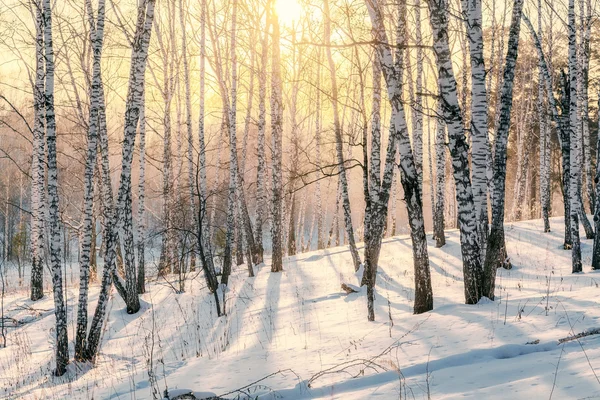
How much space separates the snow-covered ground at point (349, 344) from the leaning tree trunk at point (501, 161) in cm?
48

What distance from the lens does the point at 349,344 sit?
6137 millimetres

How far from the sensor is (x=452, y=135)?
7.12 meters

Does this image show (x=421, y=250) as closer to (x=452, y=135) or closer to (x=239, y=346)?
(x=452, y=135)

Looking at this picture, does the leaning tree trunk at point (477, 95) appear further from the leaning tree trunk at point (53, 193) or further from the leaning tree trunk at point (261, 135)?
the leaning tree trunk at point (261, 135)

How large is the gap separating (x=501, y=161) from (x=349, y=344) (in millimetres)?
5109

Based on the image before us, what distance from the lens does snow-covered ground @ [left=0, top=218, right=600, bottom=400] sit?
4.11 m

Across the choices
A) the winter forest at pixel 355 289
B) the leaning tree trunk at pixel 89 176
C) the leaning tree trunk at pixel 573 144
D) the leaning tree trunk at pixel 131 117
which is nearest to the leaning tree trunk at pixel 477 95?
the winter forest at pixel 355 289

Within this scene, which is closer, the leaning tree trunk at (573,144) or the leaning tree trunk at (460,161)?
the leaning tree trunk at (460,161)

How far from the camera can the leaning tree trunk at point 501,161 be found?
7.27m

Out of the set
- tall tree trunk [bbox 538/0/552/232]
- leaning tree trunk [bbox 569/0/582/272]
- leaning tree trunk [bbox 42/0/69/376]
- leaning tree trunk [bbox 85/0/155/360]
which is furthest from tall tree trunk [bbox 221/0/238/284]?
tall tree trunk [bbox 538/0/552/232]

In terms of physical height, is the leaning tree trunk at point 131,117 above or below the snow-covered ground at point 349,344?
above

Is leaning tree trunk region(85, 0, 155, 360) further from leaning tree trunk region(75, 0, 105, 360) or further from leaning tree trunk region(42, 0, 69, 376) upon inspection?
leaning tree trunk region(42, 0, 69, 376)

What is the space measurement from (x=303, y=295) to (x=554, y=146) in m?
24.2

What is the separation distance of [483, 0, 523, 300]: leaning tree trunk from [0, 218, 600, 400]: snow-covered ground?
19.0 inches
